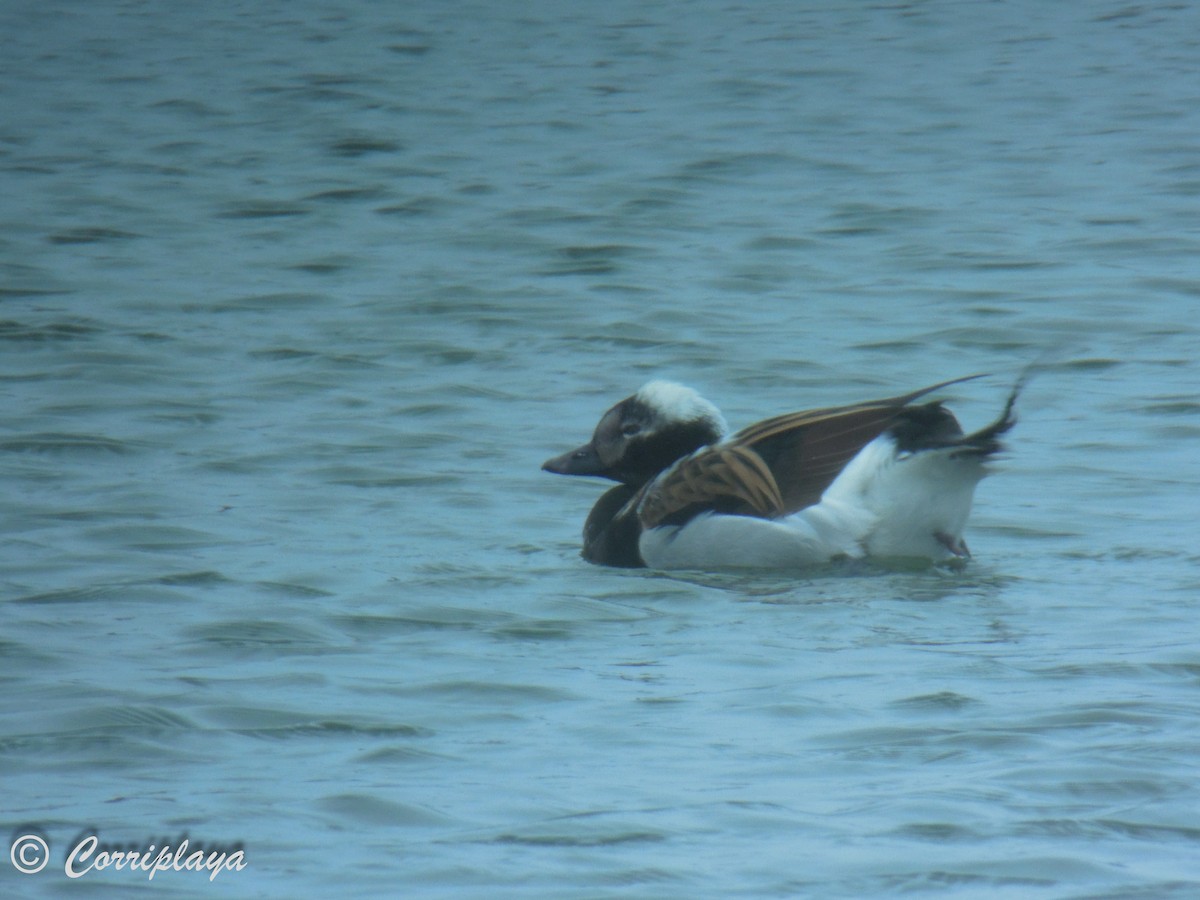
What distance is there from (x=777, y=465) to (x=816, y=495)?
21 centimetres

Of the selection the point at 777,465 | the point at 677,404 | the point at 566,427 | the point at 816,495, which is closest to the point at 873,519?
the point at 816,495

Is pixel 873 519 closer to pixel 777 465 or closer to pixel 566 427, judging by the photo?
pixel 777 465

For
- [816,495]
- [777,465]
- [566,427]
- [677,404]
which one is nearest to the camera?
[816,495]

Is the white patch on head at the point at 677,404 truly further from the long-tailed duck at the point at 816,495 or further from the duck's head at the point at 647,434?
the long-tailed duck at the point at 816,495

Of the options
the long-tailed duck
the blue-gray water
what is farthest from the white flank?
the blue-gray water

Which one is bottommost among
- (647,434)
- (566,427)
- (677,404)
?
(566,427)

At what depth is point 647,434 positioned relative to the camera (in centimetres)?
813

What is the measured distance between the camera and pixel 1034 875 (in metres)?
4.06

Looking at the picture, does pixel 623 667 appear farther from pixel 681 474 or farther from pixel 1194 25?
pixel 1194 25

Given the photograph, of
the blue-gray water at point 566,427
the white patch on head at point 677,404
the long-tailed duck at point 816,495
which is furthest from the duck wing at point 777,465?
the white patch on head at point 677,404

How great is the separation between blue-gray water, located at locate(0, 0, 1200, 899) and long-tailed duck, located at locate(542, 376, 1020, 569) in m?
0.19

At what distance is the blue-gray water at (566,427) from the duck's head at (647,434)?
0.99 feet

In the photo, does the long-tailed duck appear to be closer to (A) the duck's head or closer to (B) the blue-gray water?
(B) the blue-gray water

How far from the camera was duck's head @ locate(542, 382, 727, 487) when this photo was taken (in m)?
8.10
